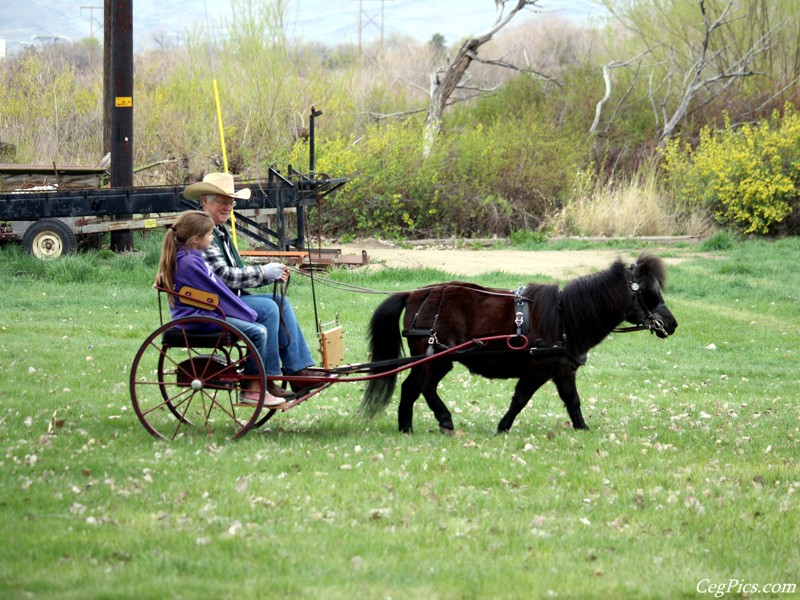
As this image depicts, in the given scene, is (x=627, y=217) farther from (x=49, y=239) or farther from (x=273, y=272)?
(x=273, y=272)

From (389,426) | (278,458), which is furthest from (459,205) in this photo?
(278,458)

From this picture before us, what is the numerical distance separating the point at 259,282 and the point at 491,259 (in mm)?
14144

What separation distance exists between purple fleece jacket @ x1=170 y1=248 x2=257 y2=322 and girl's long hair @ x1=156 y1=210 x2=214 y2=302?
0.13 feet

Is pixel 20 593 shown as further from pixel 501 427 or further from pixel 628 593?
pixel 501 427

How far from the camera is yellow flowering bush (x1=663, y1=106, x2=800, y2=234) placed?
2516 cm

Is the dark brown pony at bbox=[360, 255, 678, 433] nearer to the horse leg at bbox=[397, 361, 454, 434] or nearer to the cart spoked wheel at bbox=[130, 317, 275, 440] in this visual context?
the horse leg at bbox=[397, 361, 454, 434]

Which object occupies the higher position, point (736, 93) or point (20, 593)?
point (736, 93)

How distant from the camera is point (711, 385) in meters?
11.6

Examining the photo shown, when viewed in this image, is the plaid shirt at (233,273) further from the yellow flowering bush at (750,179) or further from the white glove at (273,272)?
the yellow flowering bush at (750,179)

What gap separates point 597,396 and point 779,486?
3885 mm

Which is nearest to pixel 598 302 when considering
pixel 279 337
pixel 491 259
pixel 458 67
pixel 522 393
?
pixel 522 393

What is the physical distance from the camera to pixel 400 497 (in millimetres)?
6098

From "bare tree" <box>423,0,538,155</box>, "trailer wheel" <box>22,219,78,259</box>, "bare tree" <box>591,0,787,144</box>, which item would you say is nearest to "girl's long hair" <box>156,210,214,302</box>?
"trailer wheel" <box>22,219,78,259</box>

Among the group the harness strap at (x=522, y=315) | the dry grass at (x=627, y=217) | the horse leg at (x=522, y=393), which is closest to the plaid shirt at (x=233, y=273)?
the harness strap at (x=522, y=315)
